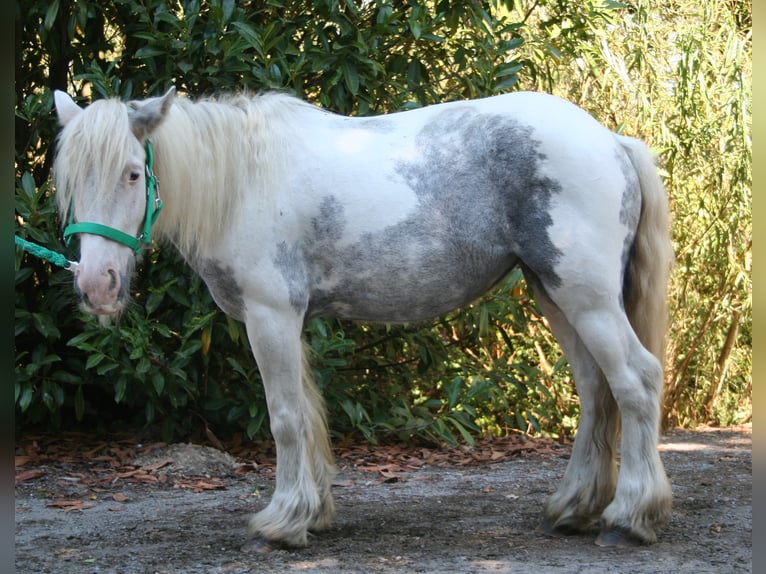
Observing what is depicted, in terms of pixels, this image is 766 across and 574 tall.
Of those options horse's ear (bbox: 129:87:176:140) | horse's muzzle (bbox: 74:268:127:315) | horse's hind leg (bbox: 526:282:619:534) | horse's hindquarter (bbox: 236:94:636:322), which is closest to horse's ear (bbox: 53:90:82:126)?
horse's ear (bbox: 129:87:176:140)

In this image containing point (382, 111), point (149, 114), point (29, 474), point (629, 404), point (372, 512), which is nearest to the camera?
point (149, 114)

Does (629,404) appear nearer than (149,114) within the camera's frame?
No

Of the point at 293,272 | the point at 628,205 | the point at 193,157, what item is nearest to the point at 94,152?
the point at 193,157

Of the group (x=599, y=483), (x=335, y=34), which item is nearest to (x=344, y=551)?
(x=599, y=483)

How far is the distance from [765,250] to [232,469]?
4.34 metres

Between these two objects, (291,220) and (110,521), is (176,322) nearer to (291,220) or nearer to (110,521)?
(110,521)

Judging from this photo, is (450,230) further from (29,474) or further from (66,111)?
(29,474)

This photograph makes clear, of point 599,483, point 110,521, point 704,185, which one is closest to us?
point 599,483

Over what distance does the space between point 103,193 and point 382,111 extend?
283 centimetres

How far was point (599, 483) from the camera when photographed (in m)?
3.88

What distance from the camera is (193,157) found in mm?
3613

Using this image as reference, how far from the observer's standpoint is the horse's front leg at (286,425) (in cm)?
360

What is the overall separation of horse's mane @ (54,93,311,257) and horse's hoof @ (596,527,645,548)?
6.20 feet

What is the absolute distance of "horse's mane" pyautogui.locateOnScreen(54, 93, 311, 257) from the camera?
3312mm
